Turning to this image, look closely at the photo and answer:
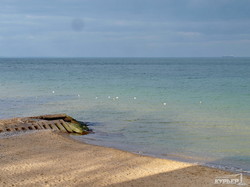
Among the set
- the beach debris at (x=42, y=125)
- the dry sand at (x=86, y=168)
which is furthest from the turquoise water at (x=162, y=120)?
the dry sand at (x=86, y=168)

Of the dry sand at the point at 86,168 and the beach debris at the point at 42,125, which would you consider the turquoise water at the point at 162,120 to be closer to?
the beach debris at the point at 42,125

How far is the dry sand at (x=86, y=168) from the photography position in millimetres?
9766

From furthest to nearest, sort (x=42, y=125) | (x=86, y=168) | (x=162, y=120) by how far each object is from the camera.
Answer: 1. (x=162, y=120)
2. (x=42, y=125)
3. (x=86, y=168)

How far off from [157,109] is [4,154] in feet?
44.9

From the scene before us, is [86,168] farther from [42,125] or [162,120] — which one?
[162,120]

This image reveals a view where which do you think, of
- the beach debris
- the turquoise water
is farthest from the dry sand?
the beach debris

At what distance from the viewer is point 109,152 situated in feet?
43.3

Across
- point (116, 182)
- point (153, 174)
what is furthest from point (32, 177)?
point (153, 174)

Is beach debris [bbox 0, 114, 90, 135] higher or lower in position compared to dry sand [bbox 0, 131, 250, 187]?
higher

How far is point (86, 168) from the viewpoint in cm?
1098

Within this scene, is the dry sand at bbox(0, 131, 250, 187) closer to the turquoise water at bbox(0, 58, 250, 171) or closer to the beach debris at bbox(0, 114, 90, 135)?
the turquoise water at bbox(0, 58, 250, 171)

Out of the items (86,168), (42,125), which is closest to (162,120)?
(42,125)

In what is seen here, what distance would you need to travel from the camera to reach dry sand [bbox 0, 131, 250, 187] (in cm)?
977

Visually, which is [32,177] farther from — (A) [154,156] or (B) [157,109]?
(B) [157,109]
